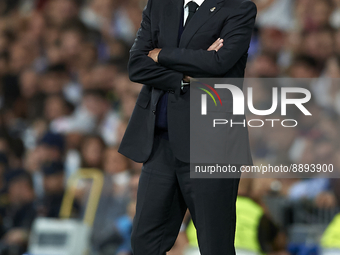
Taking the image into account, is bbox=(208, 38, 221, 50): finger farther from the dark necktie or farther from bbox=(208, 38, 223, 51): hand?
the dark necktie

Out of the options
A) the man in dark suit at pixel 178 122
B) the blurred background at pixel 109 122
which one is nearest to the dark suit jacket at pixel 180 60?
the man in dark suit at pixel 178 122

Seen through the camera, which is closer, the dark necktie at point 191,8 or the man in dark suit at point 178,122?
the man in dark suit at point 178,122

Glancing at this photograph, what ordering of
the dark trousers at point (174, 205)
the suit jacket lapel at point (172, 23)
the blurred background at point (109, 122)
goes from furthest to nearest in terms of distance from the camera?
1. the blurred background at point (109, 122)
2. the suit jacket lapel at point (172, 23)
3. the dark trousers at point (174, 205)

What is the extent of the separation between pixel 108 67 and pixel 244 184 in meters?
2.22

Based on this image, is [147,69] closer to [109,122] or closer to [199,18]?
[199,18]

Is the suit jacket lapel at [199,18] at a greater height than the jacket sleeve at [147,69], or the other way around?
the suit jacket lapel at [199,18]

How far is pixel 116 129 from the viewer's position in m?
4.71

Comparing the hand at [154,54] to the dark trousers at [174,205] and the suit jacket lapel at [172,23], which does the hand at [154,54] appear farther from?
the dark trousers at [174,205]

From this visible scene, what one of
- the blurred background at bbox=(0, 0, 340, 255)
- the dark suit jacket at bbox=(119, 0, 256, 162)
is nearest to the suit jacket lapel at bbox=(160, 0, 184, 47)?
the dark suit jacket at bbox=(119, 0, 256, 162)

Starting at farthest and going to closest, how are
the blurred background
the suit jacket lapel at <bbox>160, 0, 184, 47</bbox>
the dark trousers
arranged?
the blurred background < the suit jacket lapel at <bbox>160, 0, 184, 47</bbox> < the dark trousers

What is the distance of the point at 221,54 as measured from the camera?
1897mm

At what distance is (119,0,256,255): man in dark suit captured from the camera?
1872 millimetres

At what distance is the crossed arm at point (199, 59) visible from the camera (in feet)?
6.25

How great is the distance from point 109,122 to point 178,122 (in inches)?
120
